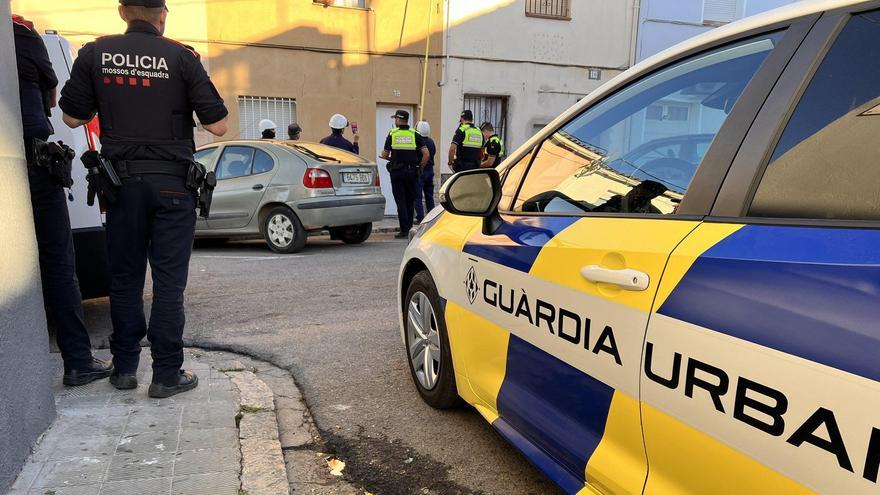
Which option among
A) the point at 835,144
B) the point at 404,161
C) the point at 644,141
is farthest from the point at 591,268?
the point at 404,161

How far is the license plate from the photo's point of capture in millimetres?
7883

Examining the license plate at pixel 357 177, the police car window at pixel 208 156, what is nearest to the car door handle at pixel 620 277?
the license plate at pixel 357 177

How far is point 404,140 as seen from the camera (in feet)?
29.8

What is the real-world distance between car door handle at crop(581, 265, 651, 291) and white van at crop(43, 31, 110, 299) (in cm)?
325

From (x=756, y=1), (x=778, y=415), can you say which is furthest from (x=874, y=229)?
(x=756, y=1)

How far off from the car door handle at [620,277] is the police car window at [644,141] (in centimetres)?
22

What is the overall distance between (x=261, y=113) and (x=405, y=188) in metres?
4.88

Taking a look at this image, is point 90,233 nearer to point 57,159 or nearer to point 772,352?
point 57,159

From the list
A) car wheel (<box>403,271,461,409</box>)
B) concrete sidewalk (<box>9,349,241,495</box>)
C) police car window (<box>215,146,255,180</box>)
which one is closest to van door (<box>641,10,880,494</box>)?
car wheel (<box>403,271,461,409</box>)

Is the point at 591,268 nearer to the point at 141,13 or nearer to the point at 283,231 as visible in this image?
the point at 141,13

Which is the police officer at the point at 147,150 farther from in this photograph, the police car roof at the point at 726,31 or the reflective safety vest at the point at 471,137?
the reflective safety vest at the point at 471,137

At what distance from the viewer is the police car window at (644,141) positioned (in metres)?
1.61

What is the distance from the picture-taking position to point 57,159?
2811 millimetres

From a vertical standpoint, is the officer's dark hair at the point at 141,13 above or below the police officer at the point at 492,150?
above
